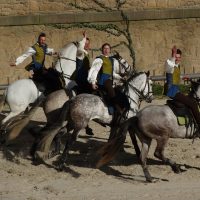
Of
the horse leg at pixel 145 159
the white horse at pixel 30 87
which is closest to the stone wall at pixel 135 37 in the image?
the white horse at pixel 30 87

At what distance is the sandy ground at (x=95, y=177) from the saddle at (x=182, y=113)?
0.93m

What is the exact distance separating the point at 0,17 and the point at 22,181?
946 centimetres

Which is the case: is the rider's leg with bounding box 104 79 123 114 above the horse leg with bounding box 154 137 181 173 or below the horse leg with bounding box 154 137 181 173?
above

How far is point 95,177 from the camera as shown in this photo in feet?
37.7

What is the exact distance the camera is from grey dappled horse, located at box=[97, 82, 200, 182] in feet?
36.3

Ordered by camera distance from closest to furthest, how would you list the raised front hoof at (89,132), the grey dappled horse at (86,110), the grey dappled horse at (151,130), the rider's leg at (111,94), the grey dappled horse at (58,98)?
the grey dappled horse at (151,130) → the grey dappled horse at (86,110) → the rider's leg at (111,94) → the grey dappled horse at (58,98) → the raised front hoof at (89,132)

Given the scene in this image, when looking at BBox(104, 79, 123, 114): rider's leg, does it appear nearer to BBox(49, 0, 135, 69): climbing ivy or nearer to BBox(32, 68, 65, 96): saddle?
BBox(32, 68, 65, 96): saddle

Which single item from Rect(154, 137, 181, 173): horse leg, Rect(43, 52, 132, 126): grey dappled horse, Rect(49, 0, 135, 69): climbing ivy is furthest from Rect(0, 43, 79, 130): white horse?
Rect(49, 0, 135, 69): climbing ivy

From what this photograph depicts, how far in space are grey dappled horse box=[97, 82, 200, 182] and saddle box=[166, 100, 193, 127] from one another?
47mm

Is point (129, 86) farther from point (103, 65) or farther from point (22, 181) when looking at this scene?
point (22, 181)

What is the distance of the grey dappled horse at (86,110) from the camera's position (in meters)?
11.7

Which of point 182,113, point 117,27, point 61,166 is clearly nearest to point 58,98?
point 61,166

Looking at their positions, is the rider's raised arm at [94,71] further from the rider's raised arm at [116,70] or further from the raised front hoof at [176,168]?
the raised front hoof at [176,168]

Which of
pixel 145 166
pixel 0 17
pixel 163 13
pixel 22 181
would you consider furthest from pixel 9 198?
pixel 163 13
